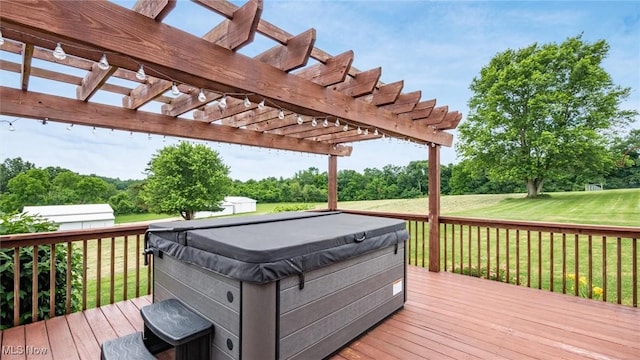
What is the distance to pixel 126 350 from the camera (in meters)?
1.99

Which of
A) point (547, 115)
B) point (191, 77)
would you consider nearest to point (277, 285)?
point (191, 77)

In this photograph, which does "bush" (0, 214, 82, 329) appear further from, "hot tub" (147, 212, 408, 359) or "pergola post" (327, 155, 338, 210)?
"pergola post" (327, 155, 338, 210)

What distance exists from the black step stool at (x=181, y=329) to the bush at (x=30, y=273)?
61.9 inches

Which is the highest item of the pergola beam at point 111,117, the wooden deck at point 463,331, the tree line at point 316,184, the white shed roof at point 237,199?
the pergola beam at point 111,117

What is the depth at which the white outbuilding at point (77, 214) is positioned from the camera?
3689mm

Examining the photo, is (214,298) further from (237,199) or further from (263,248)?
(237,199)

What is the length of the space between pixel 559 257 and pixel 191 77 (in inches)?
264

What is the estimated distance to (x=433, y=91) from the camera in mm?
7789

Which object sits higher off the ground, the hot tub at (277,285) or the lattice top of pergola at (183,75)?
the lattice top of pergola at (183,75)

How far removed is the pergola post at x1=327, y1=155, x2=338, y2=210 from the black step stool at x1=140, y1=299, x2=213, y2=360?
4485mm

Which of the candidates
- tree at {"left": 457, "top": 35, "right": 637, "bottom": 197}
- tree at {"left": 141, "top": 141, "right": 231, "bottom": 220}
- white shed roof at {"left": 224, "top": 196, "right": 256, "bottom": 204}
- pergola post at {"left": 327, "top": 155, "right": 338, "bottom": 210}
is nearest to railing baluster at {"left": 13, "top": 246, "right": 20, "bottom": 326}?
tree at {"left": 141, "top": 141, "right": 231, "bottom": 220}

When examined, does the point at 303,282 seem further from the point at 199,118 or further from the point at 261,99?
the point at 199,118

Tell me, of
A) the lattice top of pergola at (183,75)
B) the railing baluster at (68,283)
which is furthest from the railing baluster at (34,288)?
the lattice top of pergola at (183,75)
